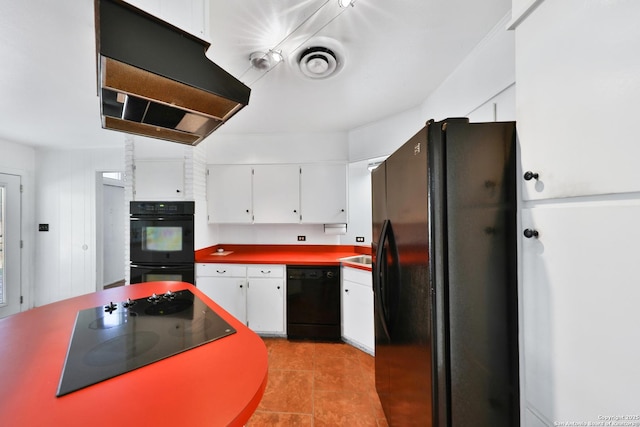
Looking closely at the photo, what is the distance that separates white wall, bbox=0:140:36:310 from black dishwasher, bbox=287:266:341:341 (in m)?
4.28

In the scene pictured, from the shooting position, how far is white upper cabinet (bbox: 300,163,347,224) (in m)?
2.81

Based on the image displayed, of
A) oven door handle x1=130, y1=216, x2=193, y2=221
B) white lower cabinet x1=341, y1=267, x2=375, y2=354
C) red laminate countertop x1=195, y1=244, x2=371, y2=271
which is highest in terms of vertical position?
oven door handle x1=130, y1=216, x2=193, y2=221

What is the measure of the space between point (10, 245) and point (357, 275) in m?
5.07

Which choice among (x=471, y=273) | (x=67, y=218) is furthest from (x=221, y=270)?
(x=67, y=218)

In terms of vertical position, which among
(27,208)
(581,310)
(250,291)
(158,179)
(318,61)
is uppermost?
(318,61)

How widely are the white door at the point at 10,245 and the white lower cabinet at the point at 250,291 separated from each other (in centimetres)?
319

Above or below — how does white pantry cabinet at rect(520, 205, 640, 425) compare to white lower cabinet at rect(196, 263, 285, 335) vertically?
above

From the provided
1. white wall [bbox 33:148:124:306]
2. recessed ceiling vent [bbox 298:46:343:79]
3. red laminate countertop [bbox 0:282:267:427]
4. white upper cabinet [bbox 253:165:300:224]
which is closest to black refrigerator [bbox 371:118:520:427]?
red laminate countertop [bbox 0:282:267:427]

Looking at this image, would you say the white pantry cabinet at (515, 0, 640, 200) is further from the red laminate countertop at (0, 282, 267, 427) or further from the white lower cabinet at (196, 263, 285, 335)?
the white lower cabinet at (196, 263, 285, 335)

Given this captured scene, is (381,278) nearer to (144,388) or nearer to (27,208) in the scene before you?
(144,388)

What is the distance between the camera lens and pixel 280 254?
2949mm

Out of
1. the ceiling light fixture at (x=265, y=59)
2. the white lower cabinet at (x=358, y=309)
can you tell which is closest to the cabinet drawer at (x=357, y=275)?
the white lower cabinet at (x=358, y=309)

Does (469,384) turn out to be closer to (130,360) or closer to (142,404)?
(142,404)

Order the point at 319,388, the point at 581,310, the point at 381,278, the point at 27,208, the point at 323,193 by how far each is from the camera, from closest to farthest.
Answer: the point at 581,310, the point at 381,278, the point at 319,388, the point at 323,193, the point at 27,208
